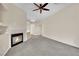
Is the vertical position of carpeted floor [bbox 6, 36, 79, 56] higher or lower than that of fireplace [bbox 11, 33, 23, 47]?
lower

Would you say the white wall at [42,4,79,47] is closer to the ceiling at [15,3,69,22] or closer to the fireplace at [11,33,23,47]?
→ the ceiling at [15,3,69,22]

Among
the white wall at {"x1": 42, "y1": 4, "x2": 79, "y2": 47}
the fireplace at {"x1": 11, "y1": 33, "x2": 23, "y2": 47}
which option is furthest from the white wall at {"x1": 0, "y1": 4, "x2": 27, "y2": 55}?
the white wall at {"x1": 42, "y1": 4, "x2": 79, "y2": 47}

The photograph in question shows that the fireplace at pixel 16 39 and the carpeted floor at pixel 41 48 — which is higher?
the fireplace at pixel 16 39

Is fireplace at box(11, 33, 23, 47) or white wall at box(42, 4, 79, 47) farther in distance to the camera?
white wall at box(42, 4, 79, 47)

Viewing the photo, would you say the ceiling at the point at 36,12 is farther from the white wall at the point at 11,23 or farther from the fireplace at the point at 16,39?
the fireplace at the point at 16,39

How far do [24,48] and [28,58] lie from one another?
76cm

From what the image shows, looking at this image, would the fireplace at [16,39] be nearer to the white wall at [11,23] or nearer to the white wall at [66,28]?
A: the white wall at [11,23]

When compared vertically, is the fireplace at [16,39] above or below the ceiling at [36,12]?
below

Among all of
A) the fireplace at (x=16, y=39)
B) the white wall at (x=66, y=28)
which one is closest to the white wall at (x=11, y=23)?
the fireplace at (x=16, y=39)

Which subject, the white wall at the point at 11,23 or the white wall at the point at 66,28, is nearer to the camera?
the white wall at the point at 11,23

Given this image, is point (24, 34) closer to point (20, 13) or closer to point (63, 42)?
point (20, 13)

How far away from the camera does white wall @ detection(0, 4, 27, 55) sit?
6.06 feet

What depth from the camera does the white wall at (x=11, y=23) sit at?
1.85 meters

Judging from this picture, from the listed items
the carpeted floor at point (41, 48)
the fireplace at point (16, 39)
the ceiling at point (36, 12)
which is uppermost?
the ceiling at point (36, 12)
